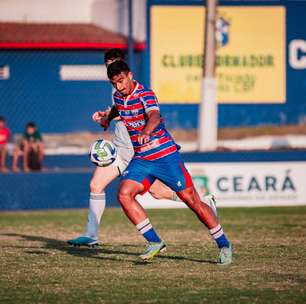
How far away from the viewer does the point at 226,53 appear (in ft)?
95.5

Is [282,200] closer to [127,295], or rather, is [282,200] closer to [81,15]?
[127,295]

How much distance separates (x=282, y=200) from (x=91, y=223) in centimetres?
705

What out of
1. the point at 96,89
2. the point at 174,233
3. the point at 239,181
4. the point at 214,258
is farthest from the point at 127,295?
the point at 96,89

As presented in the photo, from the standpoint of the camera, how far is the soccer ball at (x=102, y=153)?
35.5 ft

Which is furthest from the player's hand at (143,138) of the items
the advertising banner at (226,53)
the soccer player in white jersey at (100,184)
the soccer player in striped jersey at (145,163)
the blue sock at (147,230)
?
the advertising banner at (226,53)

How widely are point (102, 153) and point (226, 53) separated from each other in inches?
734

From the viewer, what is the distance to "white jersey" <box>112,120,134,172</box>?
1157cm

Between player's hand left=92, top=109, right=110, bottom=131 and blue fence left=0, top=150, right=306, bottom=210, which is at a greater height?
player's hand left=92, top=109, right=110, bottom=131

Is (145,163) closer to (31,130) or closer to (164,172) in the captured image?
(164,172)

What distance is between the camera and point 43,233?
44.0 ft

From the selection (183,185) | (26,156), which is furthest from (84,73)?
(183,185)

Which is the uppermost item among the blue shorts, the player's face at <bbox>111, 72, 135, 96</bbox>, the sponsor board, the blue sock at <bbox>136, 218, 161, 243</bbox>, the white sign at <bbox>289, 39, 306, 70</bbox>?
the player's face at <bbox>111, 72, 135, 96</bbox>

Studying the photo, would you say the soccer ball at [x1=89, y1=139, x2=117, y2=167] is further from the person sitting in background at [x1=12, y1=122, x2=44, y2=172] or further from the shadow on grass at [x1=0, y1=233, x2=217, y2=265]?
the person sitting in background at [x1=12, y1=122, x2=44, y2=172]

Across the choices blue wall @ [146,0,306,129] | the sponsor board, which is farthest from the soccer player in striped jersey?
blue wall @ [146,0,306,129]
